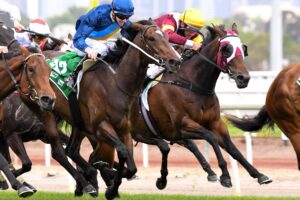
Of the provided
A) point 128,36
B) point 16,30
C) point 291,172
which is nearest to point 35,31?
point 16,30

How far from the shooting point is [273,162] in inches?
595

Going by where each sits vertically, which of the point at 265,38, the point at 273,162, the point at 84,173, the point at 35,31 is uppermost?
the point at 35,31

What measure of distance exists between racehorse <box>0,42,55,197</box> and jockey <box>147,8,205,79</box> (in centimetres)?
186

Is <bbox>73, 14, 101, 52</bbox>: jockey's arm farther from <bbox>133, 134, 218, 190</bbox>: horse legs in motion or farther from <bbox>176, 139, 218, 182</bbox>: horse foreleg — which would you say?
<bbox>176, 139, 218, 182</bbox>: horse foreleg

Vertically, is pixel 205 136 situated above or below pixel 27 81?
below

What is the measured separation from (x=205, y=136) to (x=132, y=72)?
1.05m

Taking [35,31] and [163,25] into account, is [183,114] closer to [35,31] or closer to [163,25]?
[163,25]

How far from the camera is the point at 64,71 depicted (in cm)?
1039

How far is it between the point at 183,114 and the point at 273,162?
477 cm

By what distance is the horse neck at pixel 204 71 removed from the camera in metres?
10.6

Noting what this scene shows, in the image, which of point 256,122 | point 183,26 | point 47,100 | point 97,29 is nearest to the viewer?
point 47,100

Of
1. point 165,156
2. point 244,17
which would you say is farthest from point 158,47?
point 244,17

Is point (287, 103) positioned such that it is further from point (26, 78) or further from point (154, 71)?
point (26, 78)

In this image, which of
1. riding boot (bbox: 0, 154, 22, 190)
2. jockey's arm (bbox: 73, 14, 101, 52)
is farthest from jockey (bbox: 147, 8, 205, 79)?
riding boot (bbox: 0, 154, 22, 190)
